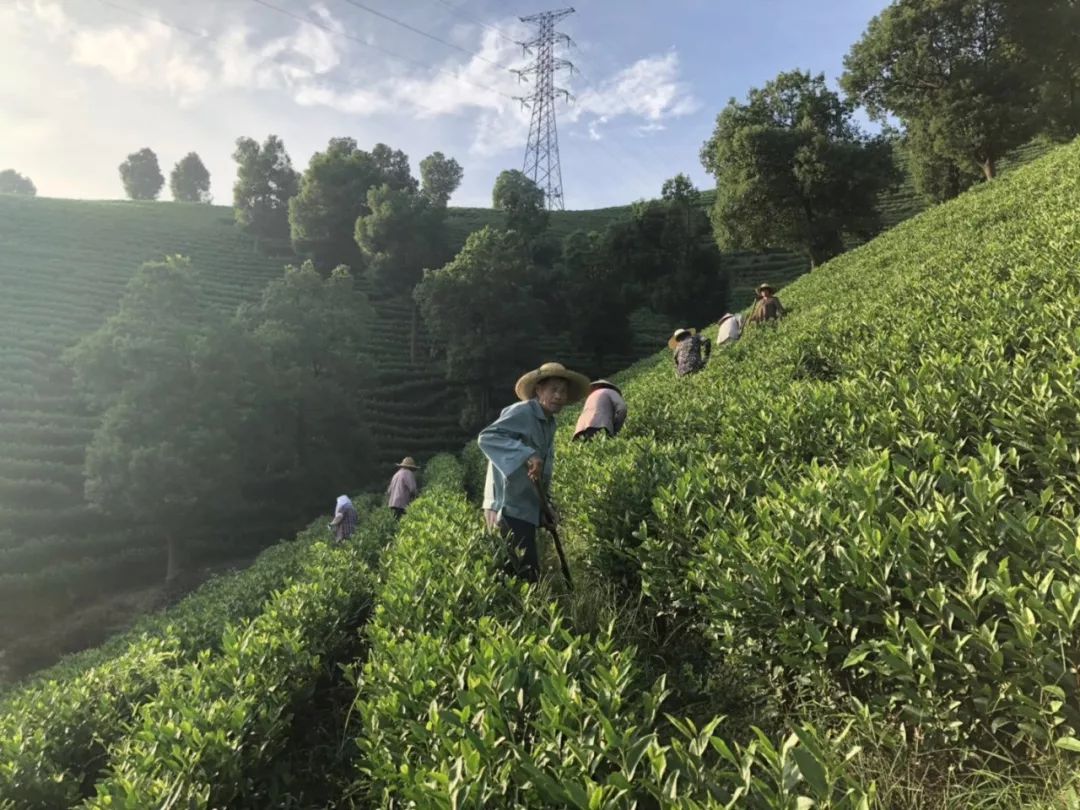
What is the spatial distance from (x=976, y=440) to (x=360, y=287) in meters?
58.2

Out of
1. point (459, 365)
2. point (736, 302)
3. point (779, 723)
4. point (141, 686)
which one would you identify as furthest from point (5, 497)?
point (736, 302)

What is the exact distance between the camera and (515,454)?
5.55m

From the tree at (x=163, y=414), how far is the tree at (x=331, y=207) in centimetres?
3263

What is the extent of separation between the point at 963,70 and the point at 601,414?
119 feet

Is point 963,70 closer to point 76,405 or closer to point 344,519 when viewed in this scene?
point 344,519

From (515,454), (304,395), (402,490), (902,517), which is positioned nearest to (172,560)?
(304,395)

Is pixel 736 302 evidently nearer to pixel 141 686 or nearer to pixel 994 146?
pixel 994 146

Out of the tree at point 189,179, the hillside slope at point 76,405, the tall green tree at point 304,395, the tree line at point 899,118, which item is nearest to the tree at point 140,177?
the tree at point 189,179

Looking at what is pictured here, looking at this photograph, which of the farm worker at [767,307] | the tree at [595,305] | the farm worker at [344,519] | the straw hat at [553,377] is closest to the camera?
the straw hat at [553,377]

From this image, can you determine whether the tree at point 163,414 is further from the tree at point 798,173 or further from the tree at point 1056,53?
the tree at point 1056,53

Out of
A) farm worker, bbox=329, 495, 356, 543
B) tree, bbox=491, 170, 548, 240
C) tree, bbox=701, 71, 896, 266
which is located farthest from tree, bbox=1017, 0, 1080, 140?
farm worker, bbox=329, 495, 356, 543

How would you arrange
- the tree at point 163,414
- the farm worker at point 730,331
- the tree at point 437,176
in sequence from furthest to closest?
1. the tree at point 437,176
2. the tree at point 163,414
3. the farm worker at point 730,331

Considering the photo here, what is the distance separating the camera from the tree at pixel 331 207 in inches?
2248

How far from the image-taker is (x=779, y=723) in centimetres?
334
